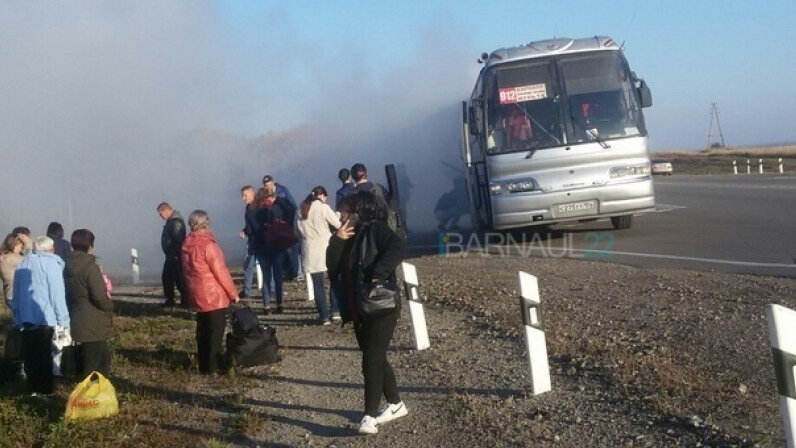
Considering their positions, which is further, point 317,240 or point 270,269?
point 270,269

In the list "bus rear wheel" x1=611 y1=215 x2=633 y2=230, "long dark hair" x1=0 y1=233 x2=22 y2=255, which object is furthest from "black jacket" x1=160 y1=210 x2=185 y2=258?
"bus rear wheel" x1=611 y1=215 x2=633 y2=230

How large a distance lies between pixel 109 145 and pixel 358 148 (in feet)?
76.7

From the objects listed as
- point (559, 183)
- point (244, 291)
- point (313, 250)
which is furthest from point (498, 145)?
point (313, 250)

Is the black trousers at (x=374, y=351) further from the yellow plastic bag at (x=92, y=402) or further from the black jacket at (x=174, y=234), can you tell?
the black jacket at (x=174, y=234)

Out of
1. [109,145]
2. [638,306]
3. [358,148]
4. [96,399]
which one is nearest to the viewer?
[96,399]

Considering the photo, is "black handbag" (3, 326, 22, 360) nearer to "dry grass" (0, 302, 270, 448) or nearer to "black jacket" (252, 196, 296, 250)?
"dry grass" (0, 302, 270, 448)

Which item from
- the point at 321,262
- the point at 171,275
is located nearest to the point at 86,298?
the point at 321,262

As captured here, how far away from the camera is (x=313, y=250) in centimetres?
1189

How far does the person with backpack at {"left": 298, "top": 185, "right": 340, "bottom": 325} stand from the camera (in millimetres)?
11820

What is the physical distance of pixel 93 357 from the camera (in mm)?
8922

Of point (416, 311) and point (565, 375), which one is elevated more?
point (416, 311)

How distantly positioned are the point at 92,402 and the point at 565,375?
12.7 feet

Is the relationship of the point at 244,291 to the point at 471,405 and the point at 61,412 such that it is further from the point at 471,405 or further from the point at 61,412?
the point at 471,405

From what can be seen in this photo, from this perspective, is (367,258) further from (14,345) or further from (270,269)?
(270,269)
